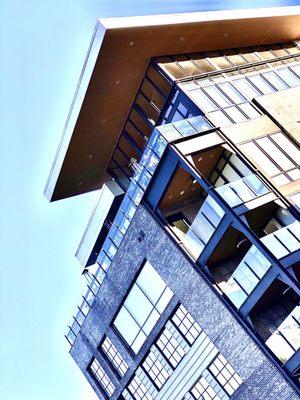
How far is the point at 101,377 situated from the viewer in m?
45.7

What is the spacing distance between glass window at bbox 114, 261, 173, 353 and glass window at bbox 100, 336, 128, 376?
6.43 ft

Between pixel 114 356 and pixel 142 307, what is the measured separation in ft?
22.0

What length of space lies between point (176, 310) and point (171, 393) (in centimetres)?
651

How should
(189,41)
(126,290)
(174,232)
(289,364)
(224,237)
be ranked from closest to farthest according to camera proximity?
1. (289,364)
2. (224,237)
3. (174,232)
4. (189,41)
5. (126,290)

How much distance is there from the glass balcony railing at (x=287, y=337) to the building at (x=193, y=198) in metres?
0.05

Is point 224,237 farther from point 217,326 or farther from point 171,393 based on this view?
point 171,393

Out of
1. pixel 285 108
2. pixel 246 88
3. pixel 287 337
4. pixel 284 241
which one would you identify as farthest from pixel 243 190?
pixel 246 88

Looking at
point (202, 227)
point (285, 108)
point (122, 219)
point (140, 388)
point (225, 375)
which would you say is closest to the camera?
point (202, 227)

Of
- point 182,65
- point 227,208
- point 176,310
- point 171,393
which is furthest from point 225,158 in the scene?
point 171,393

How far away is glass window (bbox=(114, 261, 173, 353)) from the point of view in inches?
1444

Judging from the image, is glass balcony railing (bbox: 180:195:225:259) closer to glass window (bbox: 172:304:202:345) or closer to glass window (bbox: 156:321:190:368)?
glass window (bbox: 172:304:202:345)

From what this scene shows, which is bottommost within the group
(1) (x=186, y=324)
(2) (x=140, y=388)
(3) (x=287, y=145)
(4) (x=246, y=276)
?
(4) (x=246, y=276)

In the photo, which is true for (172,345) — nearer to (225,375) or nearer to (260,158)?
(225,375)

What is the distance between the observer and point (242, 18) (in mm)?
37062
